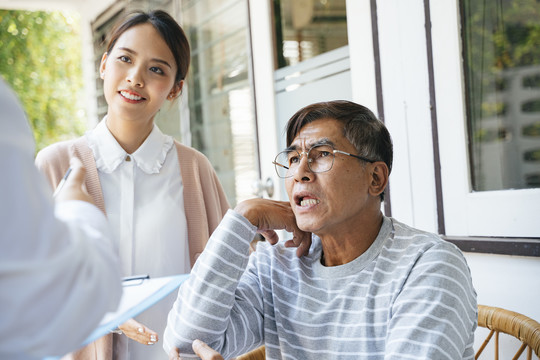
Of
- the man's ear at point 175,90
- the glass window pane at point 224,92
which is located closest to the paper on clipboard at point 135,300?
the man's ear at point 175,90

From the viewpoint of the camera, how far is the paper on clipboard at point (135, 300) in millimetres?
886

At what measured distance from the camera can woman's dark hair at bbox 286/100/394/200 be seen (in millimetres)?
1338

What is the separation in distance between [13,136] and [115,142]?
3.80 feet

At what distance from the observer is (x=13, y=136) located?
0.51 m

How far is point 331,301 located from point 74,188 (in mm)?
702

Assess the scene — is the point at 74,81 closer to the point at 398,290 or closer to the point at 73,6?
the point at 73,6

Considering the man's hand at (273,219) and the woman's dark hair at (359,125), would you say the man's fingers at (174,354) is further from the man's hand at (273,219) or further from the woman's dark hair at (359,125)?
the woman's dark hair at (359,125)

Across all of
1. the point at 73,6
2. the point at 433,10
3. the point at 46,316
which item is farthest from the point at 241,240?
the point at 73,6

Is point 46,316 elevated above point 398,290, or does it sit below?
above

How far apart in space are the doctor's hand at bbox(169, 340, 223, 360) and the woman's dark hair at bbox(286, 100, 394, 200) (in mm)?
581

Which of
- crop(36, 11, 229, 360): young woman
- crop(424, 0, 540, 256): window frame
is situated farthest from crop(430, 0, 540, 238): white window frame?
crop(36, 11, 229, 360): young woman

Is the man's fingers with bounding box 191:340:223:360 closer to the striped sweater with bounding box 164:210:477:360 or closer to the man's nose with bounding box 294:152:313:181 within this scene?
the striped sweater with bounding box 164:210:477:360

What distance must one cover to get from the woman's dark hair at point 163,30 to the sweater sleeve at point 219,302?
25.6 inches

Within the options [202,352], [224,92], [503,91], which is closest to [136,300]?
[202,352]
